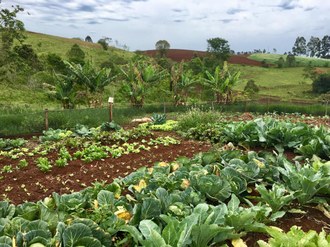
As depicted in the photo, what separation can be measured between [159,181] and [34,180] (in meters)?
2.26

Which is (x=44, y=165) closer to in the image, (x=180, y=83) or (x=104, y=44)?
(x=180, y=83)

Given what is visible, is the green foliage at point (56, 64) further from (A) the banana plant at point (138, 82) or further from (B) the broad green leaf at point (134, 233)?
(B) the broad green leaf at point (134, 233)

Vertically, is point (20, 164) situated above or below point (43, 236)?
below

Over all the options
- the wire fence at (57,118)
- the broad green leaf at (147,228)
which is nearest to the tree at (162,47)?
the wire fence at (57,118)

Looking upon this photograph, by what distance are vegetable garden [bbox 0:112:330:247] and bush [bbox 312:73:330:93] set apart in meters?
26.8

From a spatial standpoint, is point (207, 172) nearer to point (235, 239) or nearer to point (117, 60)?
point (235, 239)

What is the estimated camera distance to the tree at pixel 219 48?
114 ft

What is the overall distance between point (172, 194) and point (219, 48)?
3346cm

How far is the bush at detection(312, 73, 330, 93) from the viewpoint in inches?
1197

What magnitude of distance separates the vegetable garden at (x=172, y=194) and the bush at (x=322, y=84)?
1057 inches

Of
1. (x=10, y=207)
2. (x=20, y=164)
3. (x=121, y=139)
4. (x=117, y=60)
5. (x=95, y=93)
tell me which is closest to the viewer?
(x=10, y=207)

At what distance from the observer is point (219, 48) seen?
1387 inches

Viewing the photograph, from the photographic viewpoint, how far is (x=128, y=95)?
52.2ft

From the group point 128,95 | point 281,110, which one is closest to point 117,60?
point 128,95
